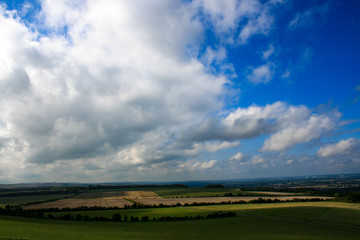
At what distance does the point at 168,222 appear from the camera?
209ft

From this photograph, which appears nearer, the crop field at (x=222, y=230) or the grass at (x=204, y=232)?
the grass at (x=204, y=232)

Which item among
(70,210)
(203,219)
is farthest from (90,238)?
(70,210)

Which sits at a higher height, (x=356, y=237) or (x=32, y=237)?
(x=32, y=237)

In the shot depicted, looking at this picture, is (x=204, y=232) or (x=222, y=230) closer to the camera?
(x=204, y=232)

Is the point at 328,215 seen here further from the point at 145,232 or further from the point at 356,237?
the point at 145,232

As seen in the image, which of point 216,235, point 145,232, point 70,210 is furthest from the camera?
point 70,210

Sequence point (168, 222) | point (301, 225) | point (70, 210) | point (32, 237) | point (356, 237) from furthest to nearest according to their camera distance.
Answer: point (70, 210) < point (168, 222) < point (301, 225) < point (356, 237) < point (32, 237)

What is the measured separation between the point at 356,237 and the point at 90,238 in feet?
150

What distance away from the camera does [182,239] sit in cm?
4278

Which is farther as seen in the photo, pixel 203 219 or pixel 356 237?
pixel 203 219

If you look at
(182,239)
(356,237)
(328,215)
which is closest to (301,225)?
(356,237)

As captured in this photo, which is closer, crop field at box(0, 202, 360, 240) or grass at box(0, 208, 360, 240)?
grass at box(0, 208, 360, 240)

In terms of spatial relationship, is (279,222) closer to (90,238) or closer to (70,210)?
(90,238)

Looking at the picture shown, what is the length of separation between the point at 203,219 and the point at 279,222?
19.3 meters
